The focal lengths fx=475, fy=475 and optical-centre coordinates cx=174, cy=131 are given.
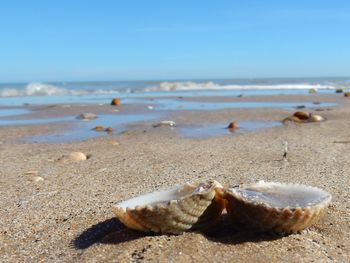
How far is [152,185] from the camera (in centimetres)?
432

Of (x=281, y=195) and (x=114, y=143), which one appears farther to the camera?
(x=114, y=143)

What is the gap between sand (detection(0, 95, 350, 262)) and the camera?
263 cm

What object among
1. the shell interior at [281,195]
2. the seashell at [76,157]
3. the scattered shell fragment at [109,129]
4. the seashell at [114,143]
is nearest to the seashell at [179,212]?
the shell interior at [281,195]

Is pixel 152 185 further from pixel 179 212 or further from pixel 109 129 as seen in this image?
pixel 109 129

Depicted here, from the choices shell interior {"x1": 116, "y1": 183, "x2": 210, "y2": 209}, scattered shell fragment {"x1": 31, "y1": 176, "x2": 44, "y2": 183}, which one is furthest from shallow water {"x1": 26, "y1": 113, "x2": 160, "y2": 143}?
shell interior {"x1": 116, "y1": 183, "x2": 210, "y2": 209}

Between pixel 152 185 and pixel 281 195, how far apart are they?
1.65 meters

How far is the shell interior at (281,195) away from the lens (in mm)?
2688

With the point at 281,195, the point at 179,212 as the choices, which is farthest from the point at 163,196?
the point at 281,195

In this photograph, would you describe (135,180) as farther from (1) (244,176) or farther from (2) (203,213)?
(2) (203,213)

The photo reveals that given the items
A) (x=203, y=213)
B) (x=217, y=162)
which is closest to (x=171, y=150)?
(x=217, y=162)

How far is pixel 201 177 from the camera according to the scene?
4.66 meters

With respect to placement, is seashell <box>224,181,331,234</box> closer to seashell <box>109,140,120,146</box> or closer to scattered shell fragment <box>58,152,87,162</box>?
scattered shell fragment <box>58,152,87,162</box>

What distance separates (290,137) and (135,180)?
12.0 ft

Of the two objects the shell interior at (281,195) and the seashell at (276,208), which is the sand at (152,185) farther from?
the shell interior at (281,195)
